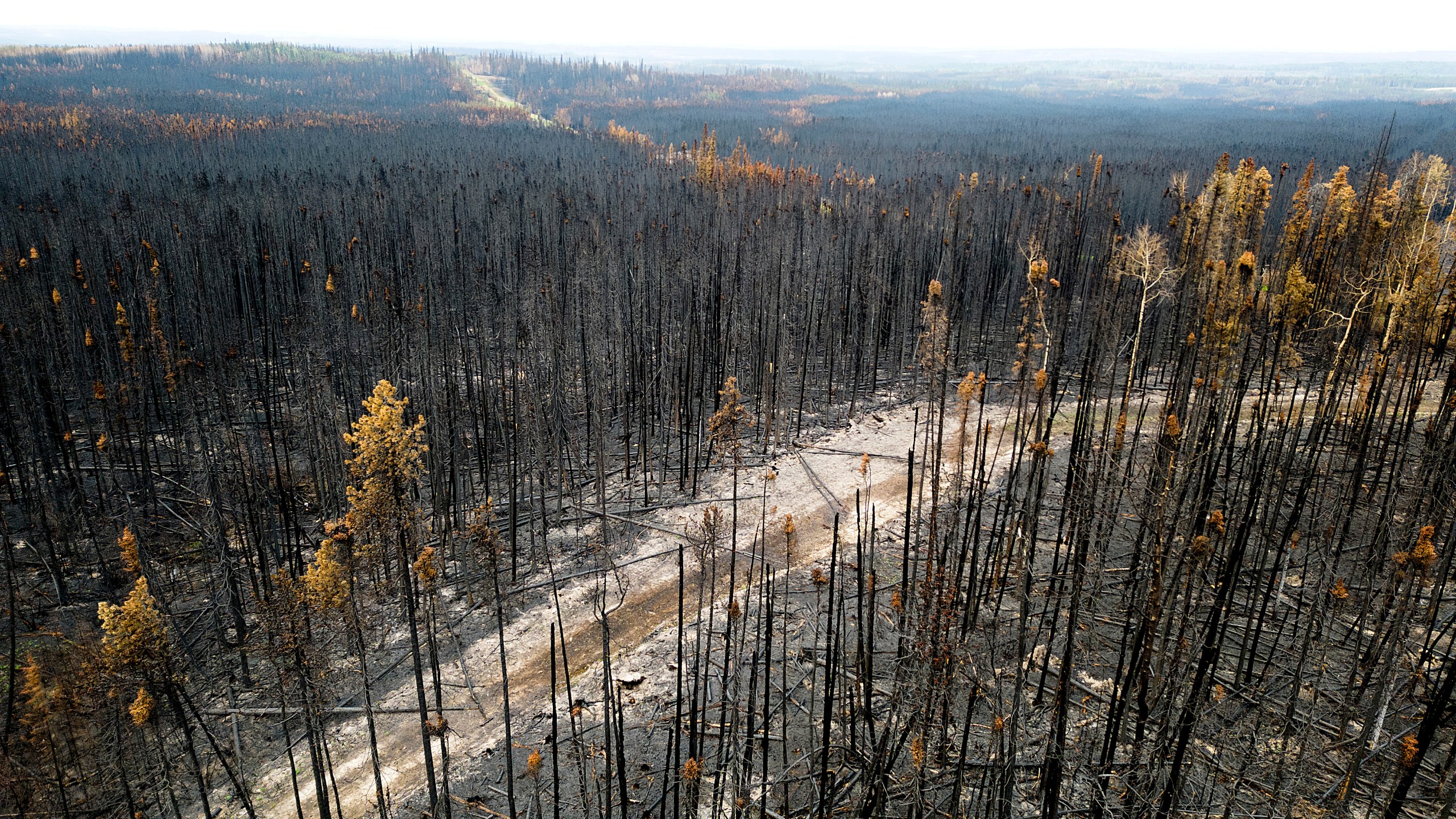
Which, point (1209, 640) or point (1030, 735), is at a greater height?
point (1209, 640)

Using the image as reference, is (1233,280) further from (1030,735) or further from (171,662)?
(171,662)

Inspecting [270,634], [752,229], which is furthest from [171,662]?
[752,229]

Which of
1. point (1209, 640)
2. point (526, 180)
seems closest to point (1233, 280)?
point (1209, 640)

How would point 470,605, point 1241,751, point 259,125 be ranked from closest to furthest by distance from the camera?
point 1241,751
point 470,605
point 259,125

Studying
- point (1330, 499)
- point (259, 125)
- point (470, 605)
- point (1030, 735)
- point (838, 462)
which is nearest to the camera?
point (1030, 735)

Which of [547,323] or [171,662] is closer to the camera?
[171,662]

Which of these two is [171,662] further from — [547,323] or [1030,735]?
[547,323]

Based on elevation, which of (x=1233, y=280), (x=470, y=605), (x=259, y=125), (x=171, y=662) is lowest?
(x=470, y=605)
